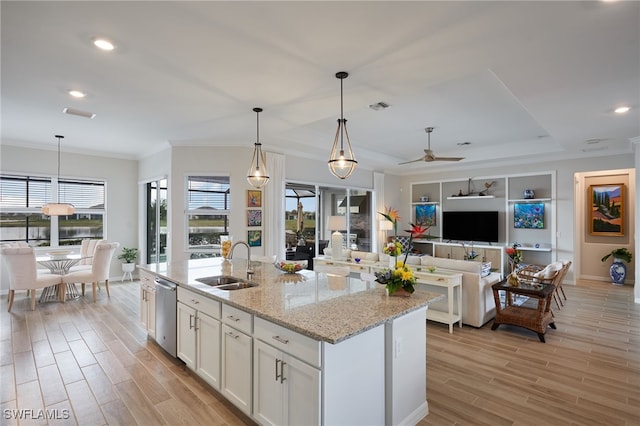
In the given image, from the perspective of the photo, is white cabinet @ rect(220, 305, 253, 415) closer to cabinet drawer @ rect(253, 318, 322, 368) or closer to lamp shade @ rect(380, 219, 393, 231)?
cabinet drawer @ rect(253, 318, 322, 368)

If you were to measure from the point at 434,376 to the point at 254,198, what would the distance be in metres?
4.39

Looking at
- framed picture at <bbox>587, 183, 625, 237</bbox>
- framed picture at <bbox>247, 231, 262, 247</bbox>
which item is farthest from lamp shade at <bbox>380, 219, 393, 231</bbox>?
framed picture at <bbox>587, 183, 625, 237</bbox>

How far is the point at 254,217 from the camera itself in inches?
249

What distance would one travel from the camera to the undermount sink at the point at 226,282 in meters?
3.19

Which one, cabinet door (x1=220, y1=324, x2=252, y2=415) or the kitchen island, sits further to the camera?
cabinet door (x1=220, y1=324, x2=252, y2=415)

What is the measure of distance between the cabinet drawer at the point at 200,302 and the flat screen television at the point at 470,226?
7.40 m

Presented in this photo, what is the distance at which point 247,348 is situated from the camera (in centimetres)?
233

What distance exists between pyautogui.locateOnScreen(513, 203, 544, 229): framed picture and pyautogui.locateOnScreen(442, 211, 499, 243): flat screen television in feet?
1.44

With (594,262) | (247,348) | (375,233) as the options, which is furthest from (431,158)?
(594,262)

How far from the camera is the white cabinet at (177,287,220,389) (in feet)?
8.84

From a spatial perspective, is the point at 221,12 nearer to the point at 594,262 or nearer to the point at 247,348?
the point at 247,348

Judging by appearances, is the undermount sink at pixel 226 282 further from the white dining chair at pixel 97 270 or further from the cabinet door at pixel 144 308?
the white dining chair at pixel 97 270

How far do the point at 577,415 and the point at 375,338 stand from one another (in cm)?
182

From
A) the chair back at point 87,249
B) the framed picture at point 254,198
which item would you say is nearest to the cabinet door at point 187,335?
the framed picture at point 254,198
